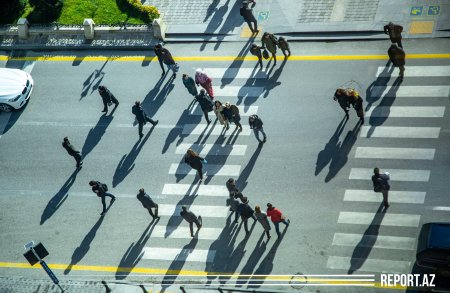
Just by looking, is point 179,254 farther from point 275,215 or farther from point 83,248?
point 275,215

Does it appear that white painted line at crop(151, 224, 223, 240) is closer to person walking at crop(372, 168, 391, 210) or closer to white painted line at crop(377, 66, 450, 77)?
person walking at crop(372, 168, 391, 210)

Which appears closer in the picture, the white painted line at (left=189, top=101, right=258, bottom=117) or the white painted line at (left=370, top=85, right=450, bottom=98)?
the white painted line at (left=370, top=85, right=450, bottom=98)

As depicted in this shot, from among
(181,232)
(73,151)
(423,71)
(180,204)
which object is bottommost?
(181,232)

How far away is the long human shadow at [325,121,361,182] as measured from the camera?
26766mm

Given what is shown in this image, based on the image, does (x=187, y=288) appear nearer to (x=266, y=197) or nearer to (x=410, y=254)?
(x=266, y=197)

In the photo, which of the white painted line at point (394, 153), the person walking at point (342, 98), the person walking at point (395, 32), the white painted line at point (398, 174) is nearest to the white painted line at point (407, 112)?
the person walking at point (342, 98)

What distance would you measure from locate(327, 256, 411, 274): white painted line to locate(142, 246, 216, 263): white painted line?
168 inches

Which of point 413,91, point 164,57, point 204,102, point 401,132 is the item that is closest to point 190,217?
point 204,102

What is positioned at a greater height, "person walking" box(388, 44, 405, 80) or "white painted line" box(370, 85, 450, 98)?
"person walking" box(388, 44, 405, 80)

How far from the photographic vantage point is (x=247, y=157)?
1103 inches

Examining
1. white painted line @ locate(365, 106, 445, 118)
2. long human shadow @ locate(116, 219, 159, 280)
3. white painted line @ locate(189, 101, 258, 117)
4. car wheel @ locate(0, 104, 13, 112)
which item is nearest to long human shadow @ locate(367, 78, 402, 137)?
white painted line @ locate(365, 106, 445, 118)

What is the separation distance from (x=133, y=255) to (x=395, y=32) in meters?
13.5

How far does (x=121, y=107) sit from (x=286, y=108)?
7.22 m

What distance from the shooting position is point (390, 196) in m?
25.5
